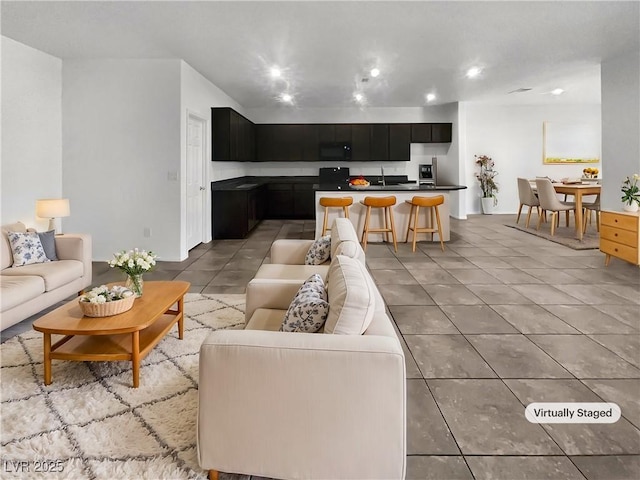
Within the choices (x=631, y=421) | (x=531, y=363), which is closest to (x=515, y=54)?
(x=531, y=363)

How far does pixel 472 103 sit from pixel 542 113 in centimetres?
193

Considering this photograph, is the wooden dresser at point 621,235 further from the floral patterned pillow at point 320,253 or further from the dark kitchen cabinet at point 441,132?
the dark kitchen cabinet at point 441,132

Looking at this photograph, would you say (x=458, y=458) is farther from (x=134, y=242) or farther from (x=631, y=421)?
(x=134, y=242)

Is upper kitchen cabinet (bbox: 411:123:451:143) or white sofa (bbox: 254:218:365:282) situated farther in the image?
upper kitchen cabinet (bbox: 411:123:451:143)

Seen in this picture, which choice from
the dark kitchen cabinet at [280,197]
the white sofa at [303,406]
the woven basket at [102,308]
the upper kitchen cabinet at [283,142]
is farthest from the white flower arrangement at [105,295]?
the upper kitchen cabinet at [283,142]

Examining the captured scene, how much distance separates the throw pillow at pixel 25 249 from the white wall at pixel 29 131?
2.61 feet

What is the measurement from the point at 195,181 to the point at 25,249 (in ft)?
10.1

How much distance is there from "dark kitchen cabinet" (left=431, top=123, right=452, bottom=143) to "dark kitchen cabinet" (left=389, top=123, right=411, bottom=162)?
558 mm

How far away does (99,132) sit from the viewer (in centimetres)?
568

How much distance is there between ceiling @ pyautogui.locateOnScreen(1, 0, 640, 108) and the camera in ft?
13.0

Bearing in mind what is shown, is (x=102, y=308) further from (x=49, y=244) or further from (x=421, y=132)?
(x=421, y=132)

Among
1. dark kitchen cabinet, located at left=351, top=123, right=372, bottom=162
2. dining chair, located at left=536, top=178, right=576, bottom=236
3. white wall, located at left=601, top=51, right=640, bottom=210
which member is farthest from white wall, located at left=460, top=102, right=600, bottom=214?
white wall, located at left=601, top=51, right=640, bottom=210

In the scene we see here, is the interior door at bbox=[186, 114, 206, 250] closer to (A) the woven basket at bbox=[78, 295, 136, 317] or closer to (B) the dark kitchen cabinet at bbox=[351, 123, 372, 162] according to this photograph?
(A) the woven basket at bbox=[78, 295, 136, 317]

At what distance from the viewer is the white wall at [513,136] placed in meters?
10.7
